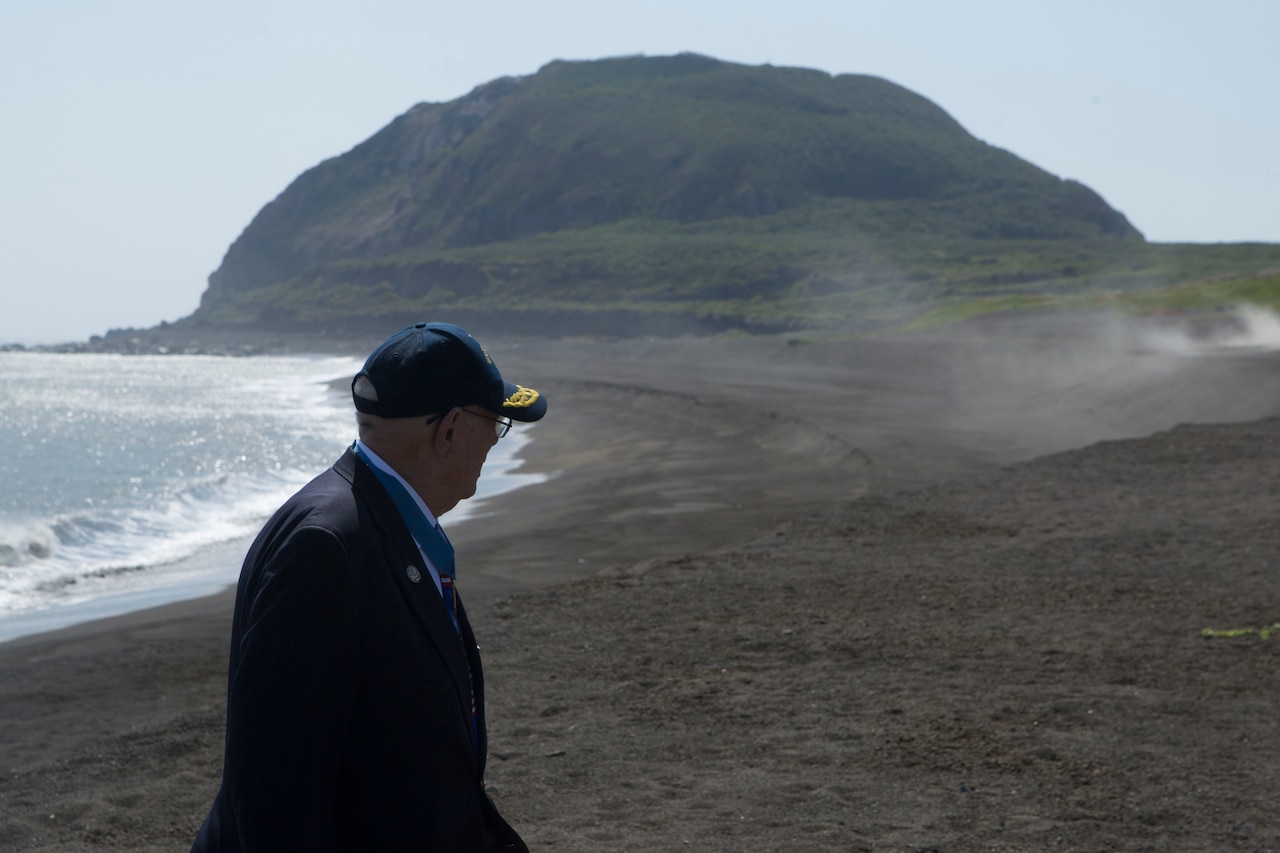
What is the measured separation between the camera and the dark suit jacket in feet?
6.39

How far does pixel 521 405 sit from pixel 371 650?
0.55 metres

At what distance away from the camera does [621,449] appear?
2333cm

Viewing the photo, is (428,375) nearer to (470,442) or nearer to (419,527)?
(470,442)

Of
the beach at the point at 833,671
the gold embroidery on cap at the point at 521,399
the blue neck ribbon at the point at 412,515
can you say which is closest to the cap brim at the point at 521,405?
the gold embroidery on cap at the point at 521,399

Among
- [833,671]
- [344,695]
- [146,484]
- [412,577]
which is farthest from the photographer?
[146,484]

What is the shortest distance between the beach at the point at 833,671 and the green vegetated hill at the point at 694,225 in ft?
203

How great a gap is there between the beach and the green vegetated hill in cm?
6182

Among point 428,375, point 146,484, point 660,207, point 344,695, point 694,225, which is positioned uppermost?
point 660,207

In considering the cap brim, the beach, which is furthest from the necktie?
the beach

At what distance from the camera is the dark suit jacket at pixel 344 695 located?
1.95 m

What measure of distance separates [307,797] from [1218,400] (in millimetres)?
21762

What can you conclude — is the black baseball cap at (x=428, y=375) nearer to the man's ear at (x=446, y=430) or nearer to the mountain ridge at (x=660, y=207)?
the man's ear at (x=446, y=430)

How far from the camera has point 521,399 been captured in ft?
7.82

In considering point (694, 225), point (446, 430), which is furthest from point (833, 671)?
point (694, 225)
